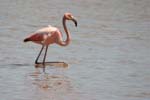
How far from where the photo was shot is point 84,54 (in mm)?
13805

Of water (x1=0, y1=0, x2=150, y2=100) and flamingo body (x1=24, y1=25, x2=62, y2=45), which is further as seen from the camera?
flamingo body (x1=24, y1=25, x2=62, y2=45)

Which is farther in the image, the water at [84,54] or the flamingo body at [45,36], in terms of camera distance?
the flamingo body at [45,36]

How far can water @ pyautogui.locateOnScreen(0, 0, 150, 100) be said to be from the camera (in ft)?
35.0

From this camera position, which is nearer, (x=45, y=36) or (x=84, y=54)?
(x=45, y=36)

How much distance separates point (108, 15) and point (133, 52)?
5884 mm

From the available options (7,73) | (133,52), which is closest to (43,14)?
(133,52)

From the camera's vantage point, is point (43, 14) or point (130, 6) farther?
point (130, 6)

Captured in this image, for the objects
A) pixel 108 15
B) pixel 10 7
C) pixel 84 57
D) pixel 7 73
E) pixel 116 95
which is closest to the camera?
pixel 116 95

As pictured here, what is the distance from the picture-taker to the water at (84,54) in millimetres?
10672

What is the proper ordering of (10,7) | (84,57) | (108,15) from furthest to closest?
(10,7) < (108,15) < (84,57)

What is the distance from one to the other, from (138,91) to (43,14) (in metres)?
9.68

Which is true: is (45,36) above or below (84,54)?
above

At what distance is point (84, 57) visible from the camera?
1348 centimetres

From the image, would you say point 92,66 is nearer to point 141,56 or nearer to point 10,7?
point 141,56
